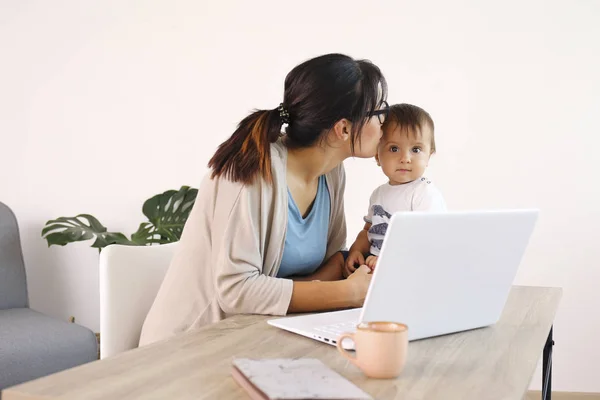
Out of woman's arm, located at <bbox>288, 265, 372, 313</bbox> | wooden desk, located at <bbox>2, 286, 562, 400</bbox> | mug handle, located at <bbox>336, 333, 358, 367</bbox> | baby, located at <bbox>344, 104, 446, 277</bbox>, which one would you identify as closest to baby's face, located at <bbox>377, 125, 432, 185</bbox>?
baby, located at <bbox>344, 104, 446, 277</bbox>

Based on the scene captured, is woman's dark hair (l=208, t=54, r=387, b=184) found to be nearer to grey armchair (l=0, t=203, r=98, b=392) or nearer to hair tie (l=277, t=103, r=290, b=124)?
hair tie (l=277, t=103, r=290, b=124)

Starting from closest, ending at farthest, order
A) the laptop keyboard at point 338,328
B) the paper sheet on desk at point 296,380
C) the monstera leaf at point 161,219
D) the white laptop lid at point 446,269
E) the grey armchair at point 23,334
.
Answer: the paper sheet on desk at point 296,380 → the white laptop lid at point 446,269 → the laptop keyboard at point 338,328 → the grey armchair at point 23,334 → the monstera leaf at point 161,219

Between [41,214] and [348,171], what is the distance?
1428 millimetres

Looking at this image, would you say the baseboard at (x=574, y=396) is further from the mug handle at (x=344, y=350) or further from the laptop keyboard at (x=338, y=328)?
the mug handle at (x=344, y=350)

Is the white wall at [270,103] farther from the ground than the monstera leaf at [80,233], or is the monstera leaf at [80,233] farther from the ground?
the white wall at [270,103]

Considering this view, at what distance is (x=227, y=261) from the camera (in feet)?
4.94

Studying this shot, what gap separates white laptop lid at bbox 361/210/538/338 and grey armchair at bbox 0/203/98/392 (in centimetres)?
189

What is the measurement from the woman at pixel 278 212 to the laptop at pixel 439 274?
0.44 feet

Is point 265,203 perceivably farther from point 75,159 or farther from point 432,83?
point 75,159

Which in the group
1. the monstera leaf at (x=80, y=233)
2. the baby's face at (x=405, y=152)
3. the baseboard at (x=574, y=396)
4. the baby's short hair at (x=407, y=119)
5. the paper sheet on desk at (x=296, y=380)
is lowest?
the baseboard at (x=574, y=396)

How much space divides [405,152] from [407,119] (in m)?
0.08

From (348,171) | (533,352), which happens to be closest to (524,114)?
(348,171)

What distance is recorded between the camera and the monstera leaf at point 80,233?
3.13 meters

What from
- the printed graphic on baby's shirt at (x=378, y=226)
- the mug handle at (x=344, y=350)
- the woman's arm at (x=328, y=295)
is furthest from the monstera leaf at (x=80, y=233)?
the mug handle at (x=344, y=350)
